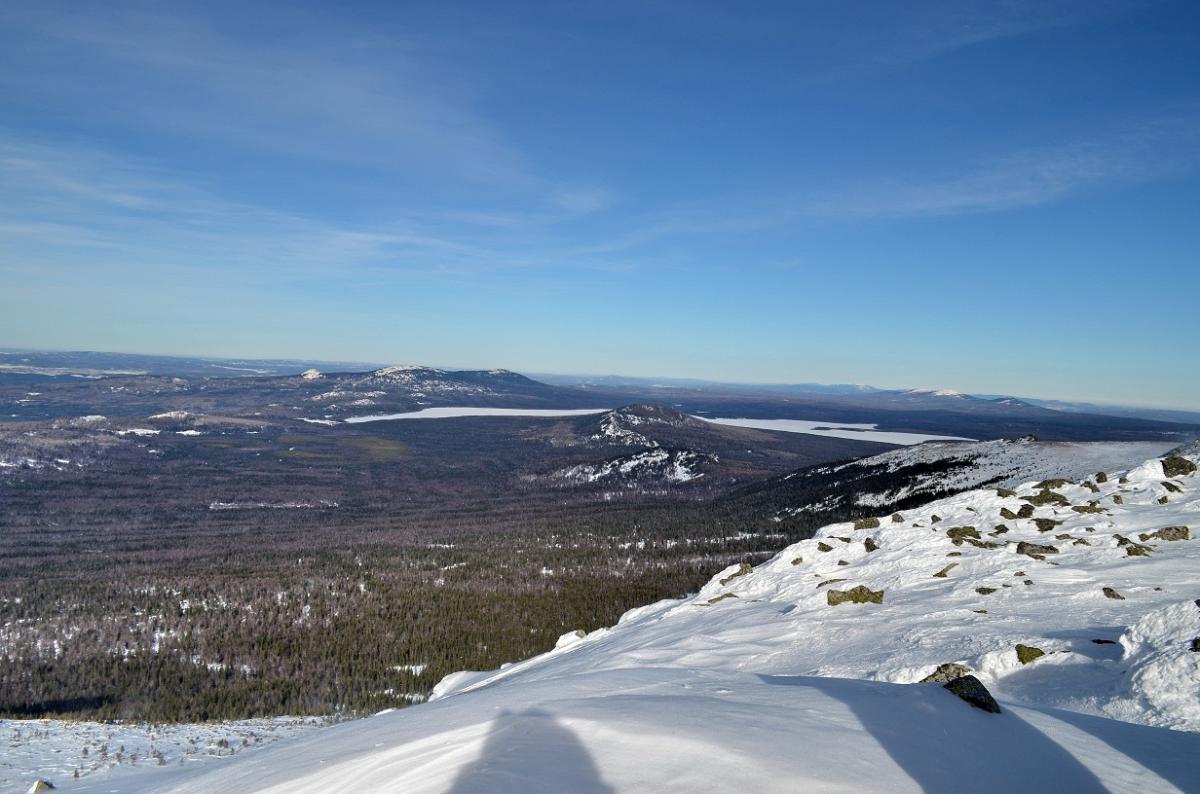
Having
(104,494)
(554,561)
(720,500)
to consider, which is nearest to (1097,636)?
(554,561)

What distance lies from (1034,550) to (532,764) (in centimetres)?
2057

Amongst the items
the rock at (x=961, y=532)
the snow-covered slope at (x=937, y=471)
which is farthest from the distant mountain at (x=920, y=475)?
the rock at (x=961, y=532)

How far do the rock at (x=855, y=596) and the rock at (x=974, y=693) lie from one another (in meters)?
9.90

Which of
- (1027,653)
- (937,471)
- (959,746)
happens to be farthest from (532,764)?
Result: (937,471)

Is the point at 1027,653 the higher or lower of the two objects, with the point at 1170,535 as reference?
lower

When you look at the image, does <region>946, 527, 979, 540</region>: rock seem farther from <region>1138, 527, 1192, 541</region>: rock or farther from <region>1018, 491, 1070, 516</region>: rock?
<region>1138, 527, 1192, 541</region>: rock

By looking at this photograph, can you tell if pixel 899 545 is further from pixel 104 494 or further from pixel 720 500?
pixel 104 494

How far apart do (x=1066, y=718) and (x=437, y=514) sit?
116 metres

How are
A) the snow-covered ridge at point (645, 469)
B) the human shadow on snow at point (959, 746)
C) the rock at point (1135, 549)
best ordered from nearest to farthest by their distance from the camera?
the human shadow on snow at point (959, 746) → the rock at point (1135, 549) → the snow-covered ridge at point (645, 469)

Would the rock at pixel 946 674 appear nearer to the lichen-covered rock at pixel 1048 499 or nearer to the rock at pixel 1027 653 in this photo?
the rock at pixel 1027 653

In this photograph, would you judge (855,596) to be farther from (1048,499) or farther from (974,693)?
(1048,499)

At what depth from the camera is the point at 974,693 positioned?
27.3 feet

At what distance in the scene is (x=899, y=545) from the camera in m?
24.2

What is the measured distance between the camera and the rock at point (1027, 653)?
11.2 m
